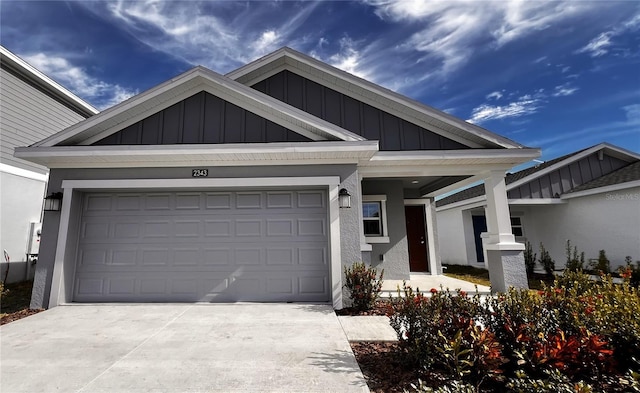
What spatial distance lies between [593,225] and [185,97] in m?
13.0

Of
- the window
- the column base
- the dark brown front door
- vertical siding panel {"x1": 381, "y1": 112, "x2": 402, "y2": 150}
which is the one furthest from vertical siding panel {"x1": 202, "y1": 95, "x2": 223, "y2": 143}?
the window

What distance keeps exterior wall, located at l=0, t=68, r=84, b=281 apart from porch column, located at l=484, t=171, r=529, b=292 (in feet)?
42.9

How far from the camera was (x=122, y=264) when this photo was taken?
236 inches

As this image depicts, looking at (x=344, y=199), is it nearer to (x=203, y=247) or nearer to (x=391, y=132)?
(x=391, y=132)

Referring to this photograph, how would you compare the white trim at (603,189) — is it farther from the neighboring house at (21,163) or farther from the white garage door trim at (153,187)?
the neighboring house at (21,163)

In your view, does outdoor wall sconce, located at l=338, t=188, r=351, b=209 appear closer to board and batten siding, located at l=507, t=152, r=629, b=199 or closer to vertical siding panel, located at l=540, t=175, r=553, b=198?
board and batten siding, located at l=507, t=152, r=629, b=199

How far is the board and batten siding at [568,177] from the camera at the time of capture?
1023 centimetres

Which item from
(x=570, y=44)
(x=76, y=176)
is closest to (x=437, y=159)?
(x=570, y=44)

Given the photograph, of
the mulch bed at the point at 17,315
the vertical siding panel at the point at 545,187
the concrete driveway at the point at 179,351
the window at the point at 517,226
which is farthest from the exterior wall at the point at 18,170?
the window at the point at 517,226

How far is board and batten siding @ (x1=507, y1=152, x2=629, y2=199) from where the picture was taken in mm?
10234

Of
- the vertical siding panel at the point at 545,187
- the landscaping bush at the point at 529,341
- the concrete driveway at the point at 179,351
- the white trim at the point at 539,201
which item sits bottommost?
the concrete driveway at the point at 179,351

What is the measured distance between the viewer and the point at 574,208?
10.1 m

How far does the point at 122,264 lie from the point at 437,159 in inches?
286

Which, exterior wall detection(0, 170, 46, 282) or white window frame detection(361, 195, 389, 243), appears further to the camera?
white window frame detection(361, 195, 389, 243)
